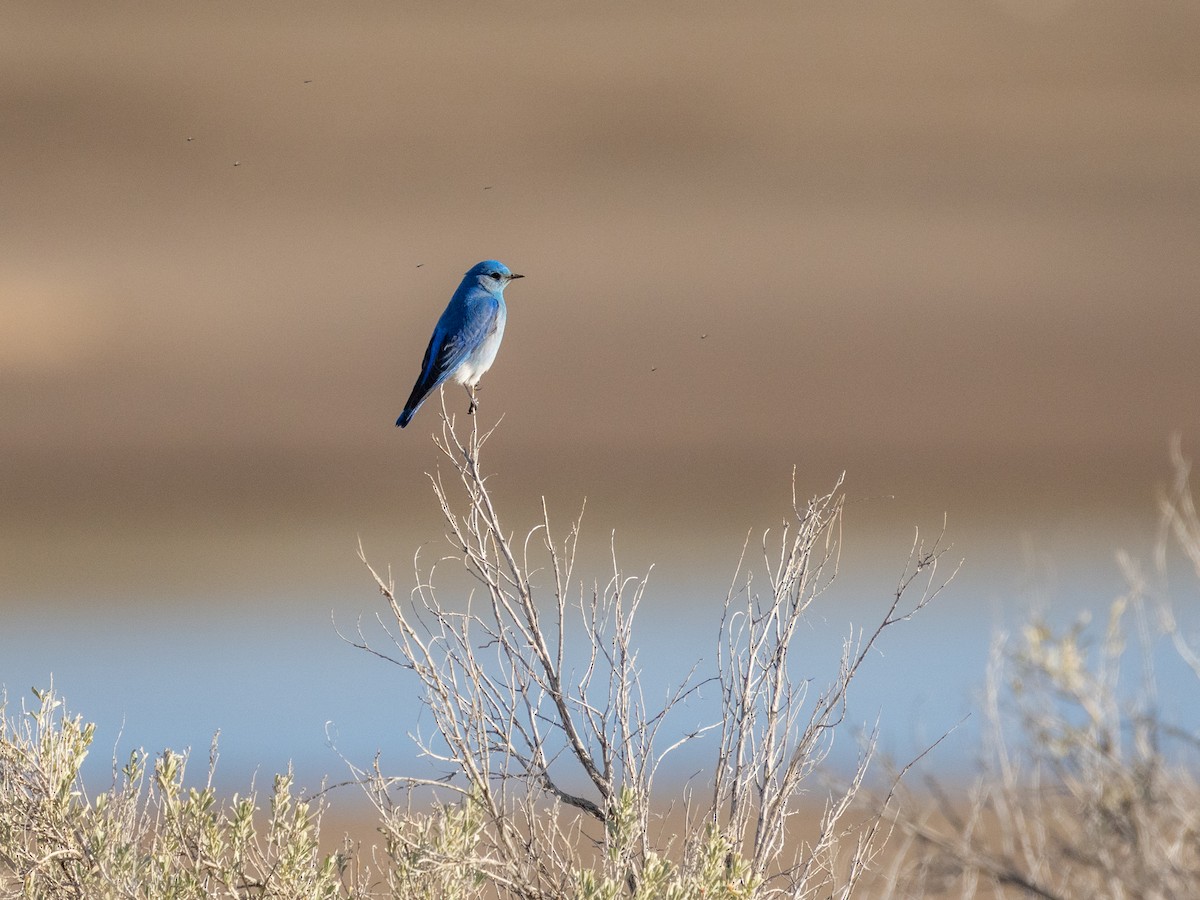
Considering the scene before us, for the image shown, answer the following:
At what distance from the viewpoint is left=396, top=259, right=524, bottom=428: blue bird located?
7.49m

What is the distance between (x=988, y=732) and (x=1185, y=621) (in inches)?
236

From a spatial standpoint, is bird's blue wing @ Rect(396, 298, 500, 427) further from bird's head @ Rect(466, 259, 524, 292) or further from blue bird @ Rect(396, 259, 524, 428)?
bird's head @ Rect(466, 259, 524, 292)

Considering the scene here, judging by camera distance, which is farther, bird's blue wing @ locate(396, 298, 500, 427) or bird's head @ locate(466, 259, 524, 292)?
bird's head @ locate(466, 259, 524, 292)

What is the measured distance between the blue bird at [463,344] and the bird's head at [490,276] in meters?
0.04

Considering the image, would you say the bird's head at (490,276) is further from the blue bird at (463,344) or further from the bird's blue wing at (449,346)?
the bird's blue wing at (449,346)

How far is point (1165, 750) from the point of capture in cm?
542

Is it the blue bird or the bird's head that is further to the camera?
the bird's head

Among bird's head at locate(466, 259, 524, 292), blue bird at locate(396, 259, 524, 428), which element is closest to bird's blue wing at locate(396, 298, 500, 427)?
blue bird at locate(396, 259, 524, 428)

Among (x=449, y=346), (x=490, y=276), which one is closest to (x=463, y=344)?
(x=449, y=346)

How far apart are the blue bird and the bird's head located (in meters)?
0.04

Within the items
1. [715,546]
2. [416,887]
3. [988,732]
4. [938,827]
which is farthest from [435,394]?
[715,546]

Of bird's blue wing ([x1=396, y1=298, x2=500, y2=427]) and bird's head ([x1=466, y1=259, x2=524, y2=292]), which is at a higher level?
bird's head ([x1=466, y1=259, x2=524, y2=292])

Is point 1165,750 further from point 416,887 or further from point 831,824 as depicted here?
point 416,887

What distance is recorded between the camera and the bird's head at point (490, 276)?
27.2 feet
